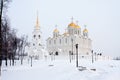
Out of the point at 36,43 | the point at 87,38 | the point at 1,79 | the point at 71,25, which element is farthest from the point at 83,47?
the point at 1,79

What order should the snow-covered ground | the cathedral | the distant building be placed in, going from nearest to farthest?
1. the snow-covered ground
2. the distant building
3. the cathedral

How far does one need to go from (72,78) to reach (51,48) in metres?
69.1

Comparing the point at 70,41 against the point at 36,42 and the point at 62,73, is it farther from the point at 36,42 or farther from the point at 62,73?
the point at 62,73

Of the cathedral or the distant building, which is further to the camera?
the cathedral

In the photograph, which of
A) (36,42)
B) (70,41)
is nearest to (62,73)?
(36,42)

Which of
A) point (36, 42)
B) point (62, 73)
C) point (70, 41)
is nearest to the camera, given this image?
point (62, 73)

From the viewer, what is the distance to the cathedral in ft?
260

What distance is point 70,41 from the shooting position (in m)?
79.9

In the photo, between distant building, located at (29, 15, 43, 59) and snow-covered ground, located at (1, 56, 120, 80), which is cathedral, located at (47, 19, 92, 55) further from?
snow-covered ground, located at (1, 56, 120, 80)

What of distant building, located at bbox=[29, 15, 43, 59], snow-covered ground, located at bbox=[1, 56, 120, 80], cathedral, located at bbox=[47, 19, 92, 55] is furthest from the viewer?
cathedral, located at bbox=[47, 19, 92, 55]

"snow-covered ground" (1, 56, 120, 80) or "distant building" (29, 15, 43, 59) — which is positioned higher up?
"distant building" (29, 15, 43, 59)

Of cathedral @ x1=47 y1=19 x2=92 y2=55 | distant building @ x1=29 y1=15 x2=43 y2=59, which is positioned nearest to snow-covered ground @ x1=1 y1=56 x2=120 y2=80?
distant building @ x1=29 y1=15 x2=43 y2=59

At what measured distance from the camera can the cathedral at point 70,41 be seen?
7938cm

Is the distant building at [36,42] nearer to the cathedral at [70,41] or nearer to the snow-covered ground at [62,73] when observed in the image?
the cathedral at [70,41]
